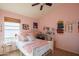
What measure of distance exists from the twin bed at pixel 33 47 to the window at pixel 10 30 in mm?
145

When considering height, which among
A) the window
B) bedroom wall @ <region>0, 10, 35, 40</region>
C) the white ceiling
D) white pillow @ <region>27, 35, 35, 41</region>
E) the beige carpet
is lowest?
the beige carpet

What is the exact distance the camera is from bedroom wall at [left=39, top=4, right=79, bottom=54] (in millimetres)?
1614

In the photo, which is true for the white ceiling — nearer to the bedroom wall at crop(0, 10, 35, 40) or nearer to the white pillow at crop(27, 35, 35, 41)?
the bedroom wall at crop(0, 10, 35, 40)

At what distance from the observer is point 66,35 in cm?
167

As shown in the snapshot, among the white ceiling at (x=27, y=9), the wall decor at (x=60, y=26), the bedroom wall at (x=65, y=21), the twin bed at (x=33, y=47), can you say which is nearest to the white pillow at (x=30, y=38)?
→ the twin bed at (x=33, y=47)

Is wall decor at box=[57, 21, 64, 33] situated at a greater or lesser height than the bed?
greater

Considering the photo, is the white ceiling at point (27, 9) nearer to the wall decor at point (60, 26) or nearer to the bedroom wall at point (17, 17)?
the bedroom wall at point (17, 17)

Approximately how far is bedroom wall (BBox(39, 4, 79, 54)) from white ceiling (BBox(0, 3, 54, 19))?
95 millimetres

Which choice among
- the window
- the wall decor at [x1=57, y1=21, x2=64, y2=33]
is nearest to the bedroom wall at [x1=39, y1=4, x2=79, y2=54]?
the wall decor at [x1=57, y1=21, x2=64, y2=33]

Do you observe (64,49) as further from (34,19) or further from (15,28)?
(15,28)

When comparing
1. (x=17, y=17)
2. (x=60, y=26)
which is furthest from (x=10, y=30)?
(x=60, y=26)

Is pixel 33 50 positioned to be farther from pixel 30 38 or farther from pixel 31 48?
A: pixel 30 38

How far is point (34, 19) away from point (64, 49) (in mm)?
752

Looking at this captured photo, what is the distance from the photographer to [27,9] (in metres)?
1.68
